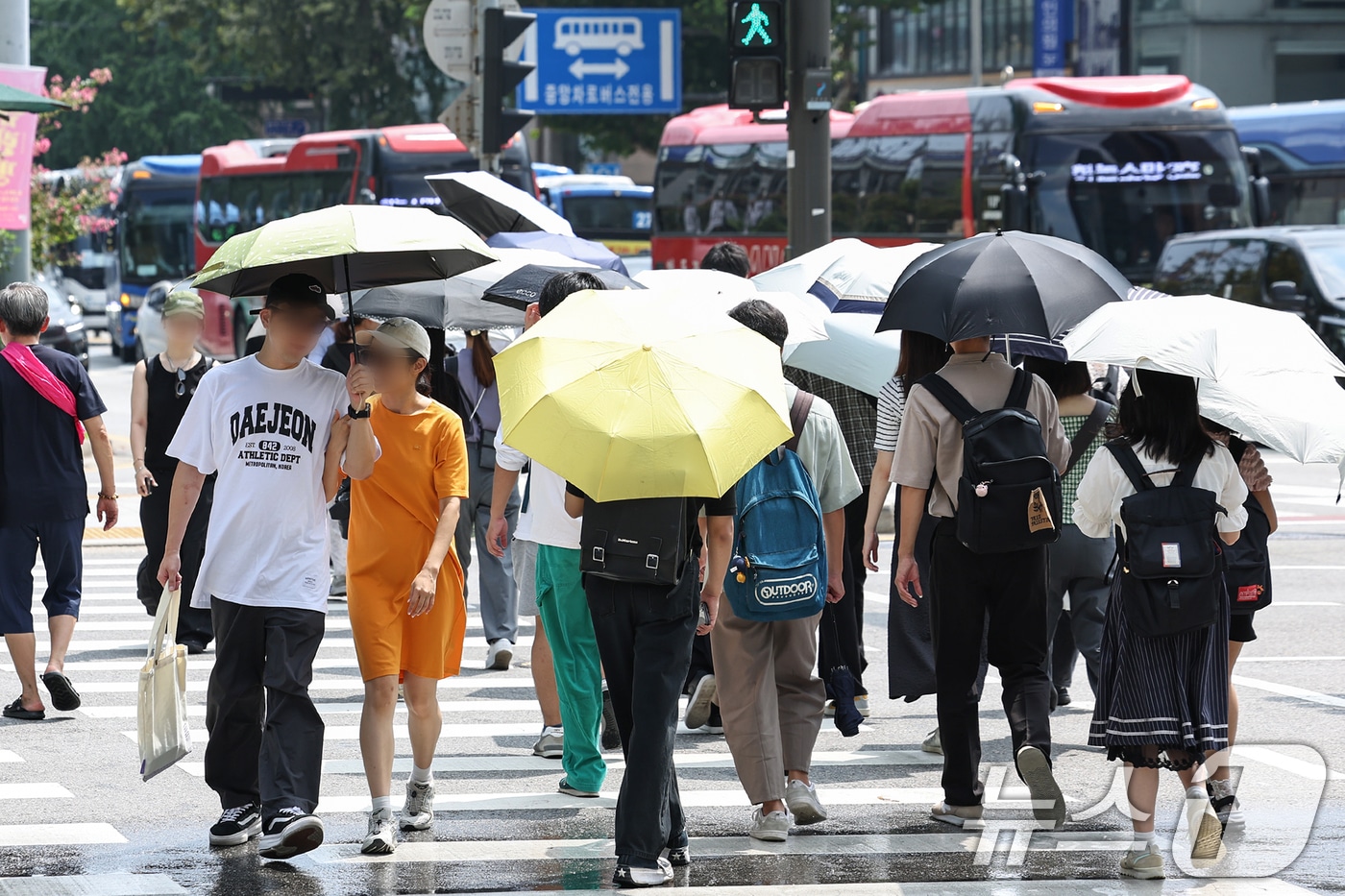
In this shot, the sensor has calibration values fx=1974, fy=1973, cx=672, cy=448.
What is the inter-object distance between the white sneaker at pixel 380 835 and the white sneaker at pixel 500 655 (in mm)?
3686

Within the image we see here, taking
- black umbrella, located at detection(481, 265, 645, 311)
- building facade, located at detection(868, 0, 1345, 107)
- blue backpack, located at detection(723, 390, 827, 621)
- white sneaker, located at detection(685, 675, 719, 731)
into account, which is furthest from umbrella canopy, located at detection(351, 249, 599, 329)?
building facade, located at detection(868, 0, 1345, 107)

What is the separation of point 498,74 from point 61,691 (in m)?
7.49

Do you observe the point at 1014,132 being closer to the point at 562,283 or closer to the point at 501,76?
the point at 501,76

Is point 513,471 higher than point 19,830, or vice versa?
point 513,471

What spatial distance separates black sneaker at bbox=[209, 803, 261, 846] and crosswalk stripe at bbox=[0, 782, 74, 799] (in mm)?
1063

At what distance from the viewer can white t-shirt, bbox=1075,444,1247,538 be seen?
6.21m

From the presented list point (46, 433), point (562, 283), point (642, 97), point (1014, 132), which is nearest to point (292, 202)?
point (642, 97)

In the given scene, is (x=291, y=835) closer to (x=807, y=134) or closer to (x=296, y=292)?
(x=296, y=292)

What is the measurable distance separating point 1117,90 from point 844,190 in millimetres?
4154

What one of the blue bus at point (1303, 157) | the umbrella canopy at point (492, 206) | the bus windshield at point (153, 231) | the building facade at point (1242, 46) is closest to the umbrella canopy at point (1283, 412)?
the umbrella canopy at point (492, 206)

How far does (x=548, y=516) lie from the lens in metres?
7.03

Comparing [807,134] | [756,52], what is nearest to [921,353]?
[756,52]

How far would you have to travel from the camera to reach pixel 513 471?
747cm

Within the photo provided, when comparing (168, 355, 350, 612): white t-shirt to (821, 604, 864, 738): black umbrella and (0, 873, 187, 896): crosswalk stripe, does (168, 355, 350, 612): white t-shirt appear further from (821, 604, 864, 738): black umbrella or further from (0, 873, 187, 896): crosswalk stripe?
(821, 604, 864, 738): black umbrella
